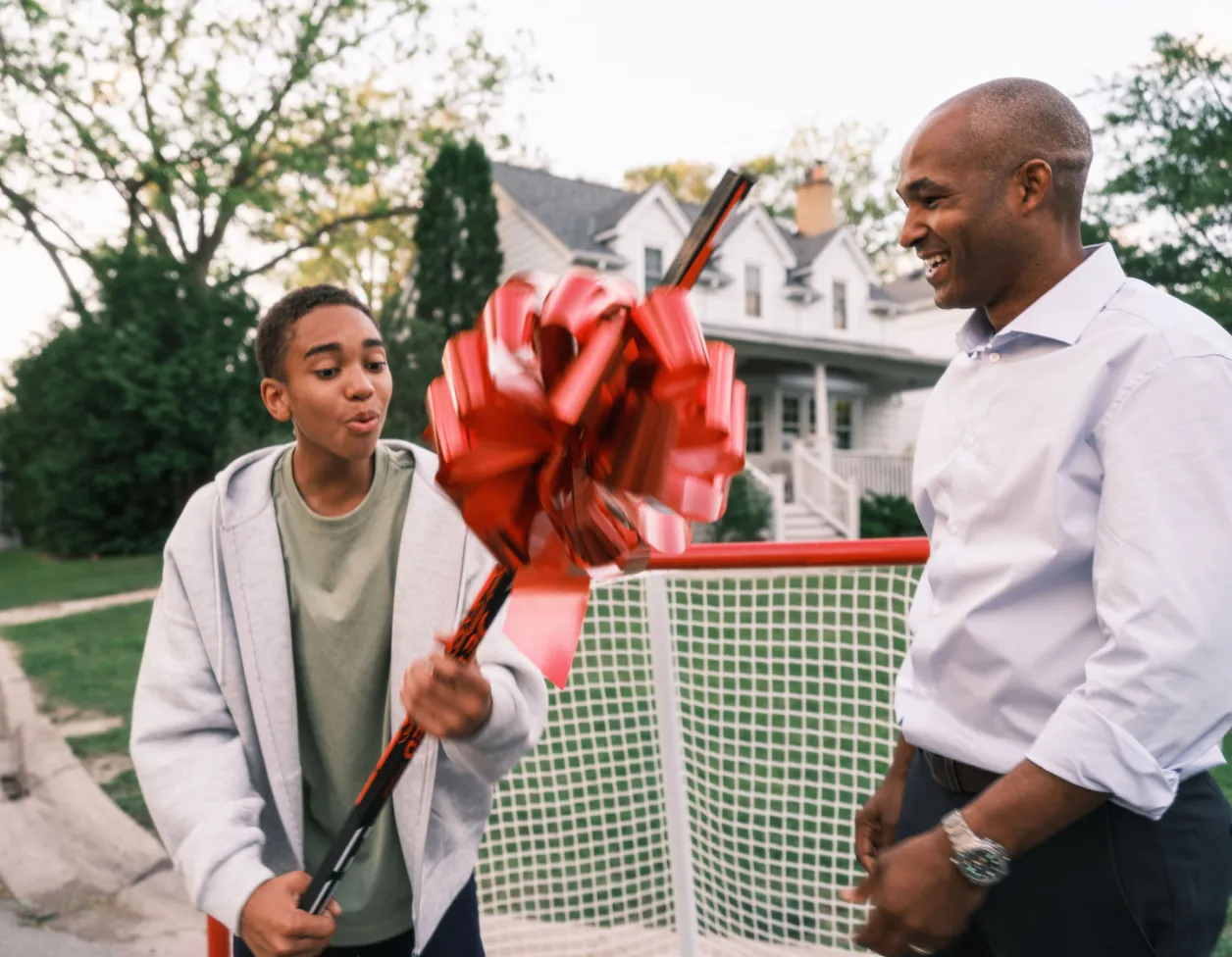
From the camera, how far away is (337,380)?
5.65 ft

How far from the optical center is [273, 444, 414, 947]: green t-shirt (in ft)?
5.70

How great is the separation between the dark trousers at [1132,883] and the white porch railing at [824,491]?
17.2 meters

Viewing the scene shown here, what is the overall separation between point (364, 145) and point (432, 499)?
78.5 feet

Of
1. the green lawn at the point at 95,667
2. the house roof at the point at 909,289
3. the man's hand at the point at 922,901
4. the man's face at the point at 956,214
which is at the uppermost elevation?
the house roof at the point at 909,289

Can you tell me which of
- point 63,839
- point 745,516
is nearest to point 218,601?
point 63,839

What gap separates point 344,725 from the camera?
1747 mm

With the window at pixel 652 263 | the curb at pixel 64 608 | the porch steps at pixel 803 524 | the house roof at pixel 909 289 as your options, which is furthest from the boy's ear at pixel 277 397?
the house roof at pixel 909 289

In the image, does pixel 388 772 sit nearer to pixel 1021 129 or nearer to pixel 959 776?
pixel 959 776

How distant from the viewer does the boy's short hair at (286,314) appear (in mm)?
1794

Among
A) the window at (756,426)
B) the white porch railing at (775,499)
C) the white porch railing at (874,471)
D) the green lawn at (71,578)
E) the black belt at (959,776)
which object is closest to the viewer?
the black belt at (959,776)

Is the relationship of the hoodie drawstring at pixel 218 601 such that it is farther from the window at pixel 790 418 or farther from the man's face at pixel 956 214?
the window at pixel 790 418

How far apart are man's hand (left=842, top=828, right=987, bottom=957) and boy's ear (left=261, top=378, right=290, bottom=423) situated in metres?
1.28

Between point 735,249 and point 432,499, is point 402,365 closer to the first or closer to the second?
point 735,249

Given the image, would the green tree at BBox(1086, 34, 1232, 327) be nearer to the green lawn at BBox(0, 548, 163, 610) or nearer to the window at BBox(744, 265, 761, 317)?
the window at BBox(744, 265, 761, 317)
